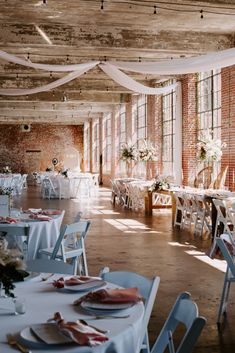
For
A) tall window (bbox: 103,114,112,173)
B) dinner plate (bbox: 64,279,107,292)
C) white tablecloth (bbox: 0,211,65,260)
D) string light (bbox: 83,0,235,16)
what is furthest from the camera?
tall window (bbox: 103,114,112,173)

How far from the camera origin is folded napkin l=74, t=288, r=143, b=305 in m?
2.60

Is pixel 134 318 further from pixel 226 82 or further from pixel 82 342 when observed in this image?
pixel 226 82

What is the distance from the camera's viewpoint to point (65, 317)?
8.21ft

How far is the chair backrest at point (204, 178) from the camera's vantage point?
11945mm

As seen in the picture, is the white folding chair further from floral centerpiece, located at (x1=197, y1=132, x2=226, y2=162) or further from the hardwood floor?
floral centerpiece, located at (x1=197, y1=132, x2=226, y2=162)

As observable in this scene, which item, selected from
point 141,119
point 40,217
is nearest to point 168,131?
point 141,119

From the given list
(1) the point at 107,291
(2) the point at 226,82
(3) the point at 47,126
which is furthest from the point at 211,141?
(3) the point at 47,126

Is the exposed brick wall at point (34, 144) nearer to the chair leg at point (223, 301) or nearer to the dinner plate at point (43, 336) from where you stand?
the chair leg at point (223, 301)

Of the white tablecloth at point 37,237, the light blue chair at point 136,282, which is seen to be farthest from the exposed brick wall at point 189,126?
the light blue chair at point 136,282

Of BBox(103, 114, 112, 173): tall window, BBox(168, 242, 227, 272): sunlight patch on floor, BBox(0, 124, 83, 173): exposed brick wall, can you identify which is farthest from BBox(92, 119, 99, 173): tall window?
BBox(168, 242, 227, 272): sunlight patch on floor

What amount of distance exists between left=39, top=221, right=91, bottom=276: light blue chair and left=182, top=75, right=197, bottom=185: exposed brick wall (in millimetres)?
7721

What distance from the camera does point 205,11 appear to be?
845 cm

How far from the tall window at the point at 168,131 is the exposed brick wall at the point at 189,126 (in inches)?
49.4

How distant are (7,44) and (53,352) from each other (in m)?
8.94
